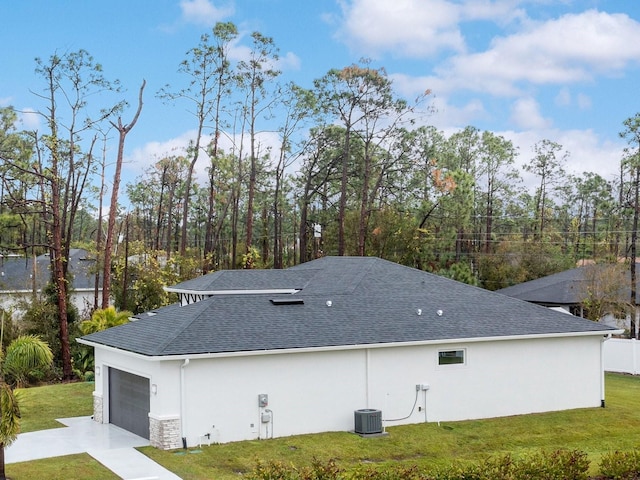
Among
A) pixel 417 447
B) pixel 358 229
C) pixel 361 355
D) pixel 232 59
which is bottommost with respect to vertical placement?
pixel 417 447

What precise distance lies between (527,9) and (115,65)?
19.9 metres

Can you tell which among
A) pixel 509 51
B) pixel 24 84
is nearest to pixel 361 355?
pixel 509 51

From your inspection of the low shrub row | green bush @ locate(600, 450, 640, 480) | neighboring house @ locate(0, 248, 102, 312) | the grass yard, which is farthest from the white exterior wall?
neighboring house @ locate(0, 248, 102, 312)

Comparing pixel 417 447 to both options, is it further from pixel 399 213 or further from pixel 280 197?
pixel 280 197

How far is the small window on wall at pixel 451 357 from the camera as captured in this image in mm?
20531

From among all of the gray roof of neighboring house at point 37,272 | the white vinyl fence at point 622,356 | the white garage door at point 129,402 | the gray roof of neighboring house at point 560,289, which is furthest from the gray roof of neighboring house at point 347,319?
the gray roof of neighboring house at point 37,272

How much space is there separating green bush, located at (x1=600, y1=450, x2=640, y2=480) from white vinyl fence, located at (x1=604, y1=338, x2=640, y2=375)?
61.1 feet

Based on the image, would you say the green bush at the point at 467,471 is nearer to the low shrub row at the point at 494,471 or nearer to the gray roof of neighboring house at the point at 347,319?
the low shrub row at the point at 494,471

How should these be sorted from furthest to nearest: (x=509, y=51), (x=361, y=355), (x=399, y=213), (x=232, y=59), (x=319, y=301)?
(x=399, y=213), (x=232, y=59), (x=509, y=51), (x=319, y=301), (x=361, y=355)

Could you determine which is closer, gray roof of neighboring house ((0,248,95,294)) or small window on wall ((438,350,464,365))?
small window on wall ((438,350,464,365))

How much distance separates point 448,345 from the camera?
20.6m

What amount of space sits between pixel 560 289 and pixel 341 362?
83.3ft

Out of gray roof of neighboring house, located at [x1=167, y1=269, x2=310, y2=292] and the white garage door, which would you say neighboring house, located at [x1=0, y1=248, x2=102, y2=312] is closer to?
gray roof of neighboring house, located at [x1=167, y1=269, x2=310, y2=292]

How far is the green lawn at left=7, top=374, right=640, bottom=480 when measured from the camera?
15836 mm
